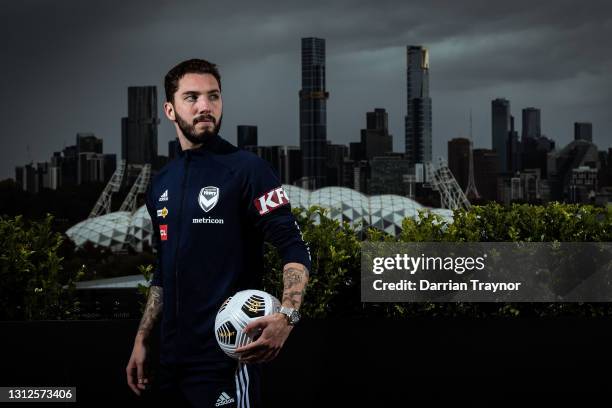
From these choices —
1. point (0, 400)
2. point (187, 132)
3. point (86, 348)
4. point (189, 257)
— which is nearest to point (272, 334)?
point (189, 257)

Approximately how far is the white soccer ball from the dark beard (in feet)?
2.10

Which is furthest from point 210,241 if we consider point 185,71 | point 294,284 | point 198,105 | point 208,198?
point 185,71

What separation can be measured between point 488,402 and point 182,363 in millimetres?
3267

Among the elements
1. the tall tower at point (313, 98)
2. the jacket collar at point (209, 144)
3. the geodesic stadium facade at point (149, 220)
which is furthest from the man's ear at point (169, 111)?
the tall tower at point (313, 98)

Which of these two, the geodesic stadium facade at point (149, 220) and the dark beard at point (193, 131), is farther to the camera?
the geodesic stadium facade at point (149, 220)

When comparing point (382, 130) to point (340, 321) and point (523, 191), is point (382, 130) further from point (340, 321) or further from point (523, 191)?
point (340, 321)

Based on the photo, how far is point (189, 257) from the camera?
2779 millimetres

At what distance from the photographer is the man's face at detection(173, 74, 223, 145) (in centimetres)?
278

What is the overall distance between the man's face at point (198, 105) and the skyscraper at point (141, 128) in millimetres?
88661

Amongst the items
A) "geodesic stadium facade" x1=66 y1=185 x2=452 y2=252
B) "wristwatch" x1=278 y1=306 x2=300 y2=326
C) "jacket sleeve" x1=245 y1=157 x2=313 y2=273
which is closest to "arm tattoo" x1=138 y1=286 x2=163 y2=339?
"jacket sleeve" x1=245 y1=157 x2=313 y2=273

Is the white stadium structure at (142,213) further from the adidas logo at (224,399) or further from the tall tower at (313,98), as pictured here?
the adidas logo at (224,399)

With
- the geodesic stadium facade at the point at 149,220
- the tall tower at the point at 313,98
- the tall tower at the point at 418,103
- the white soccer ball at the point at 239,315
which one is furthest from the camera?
the tall tower at the point at 418,103

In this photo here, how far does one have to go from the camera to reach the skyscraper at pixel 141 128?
93.7 metres

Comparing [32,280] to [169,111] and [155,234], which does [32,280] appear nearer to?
[155,234]
